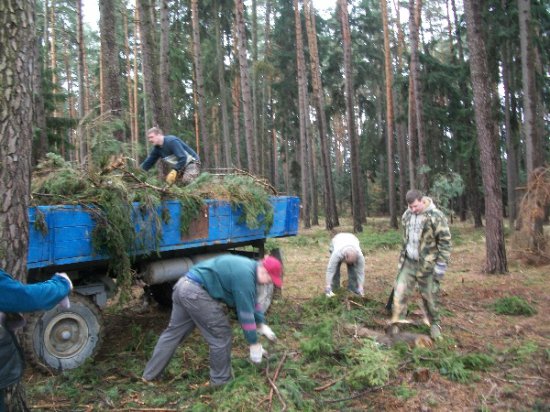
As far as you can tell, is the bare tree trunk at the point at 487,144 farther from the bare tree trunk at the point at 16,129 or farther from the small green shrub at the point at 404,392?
the bare tree trunk at the point at 16,129

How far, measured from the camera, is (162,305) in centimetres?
799

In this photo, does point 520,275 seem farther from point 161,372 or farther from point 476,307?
point 161,372

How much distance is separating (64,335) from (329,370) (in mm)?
2958

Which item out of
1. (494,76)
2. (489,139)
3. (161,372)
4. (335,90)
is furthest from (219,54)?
(161,372)

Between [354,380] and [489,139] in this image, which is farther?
[489,139]

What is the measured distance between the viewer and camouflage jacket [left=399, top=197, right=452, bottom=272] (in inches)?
248

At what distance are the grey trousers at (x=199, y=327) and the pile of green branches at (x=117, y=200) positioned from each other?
3.27 feet

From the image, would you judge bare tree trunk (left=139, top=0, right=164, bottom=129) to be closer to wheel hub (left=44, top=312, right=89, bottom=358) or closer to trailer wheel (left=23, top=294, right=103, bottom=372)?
trailer wheel (left=23, top=294, right=103, bottom=372)

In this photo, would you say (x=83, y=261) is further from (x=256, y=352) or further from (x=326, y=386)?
(x=326, y=386)

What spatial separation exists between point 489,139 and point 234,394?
847 centimetres

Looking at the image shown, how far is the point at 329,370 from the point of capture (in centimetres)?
521

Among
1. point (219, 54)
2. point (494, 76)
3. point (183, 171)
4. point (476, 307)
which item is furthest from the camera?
point (219, 54)

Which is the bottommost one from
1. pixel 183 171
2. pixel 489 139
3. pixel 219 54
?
pixel 183 171

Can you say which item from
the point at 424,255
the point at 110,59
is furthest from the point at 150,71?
the point at 424,255
